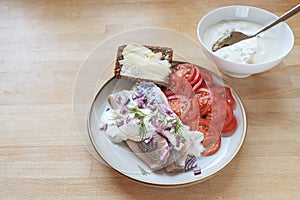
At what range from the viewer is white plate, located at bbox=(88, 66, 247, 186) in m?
0.93

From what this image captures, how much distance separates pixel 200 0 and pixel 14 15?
2.74ft

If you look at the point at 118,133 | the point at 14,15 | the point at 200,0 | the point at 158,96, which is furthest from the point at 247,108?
the point at 14,15

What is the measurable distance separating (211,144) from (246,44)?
0.40m

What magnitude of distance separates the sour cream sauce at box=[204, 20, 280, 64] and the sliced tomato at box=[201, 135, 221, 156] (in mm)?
291

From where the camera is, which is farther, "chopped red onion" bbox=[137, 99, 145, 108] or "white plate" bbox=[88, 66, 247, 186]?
"chopped red onion" bbox=[137, 99, 145, 108]

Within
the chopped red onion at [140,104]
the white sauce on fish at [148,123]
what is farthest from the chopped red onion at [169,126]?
the chopped red onion at [140,104]

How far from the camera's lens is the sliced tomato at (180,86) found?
3.65 ft

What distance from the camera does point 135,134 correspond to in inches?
38.6

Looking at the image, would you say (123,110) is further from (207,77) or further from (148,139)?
(207,77)

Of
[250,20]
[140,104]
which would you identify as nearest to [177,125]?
[140,104]

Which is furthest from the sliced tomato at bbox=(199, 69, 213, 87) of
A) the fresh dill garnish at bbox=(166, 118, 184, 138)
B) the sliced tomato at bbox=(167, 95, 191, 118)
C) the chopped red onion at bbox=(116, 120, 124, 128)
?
the chopped red onion at bbox=(116, 120, 124, 128)

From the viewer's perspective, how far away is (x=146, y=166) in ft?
3.19

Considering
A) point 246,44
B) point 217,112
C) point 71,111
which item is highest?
point 246,44

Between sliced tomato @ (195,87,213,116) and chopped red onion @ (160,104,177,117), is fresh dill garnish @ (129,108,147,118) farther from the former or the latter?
sliced tomato @ (195,87,213,116)
